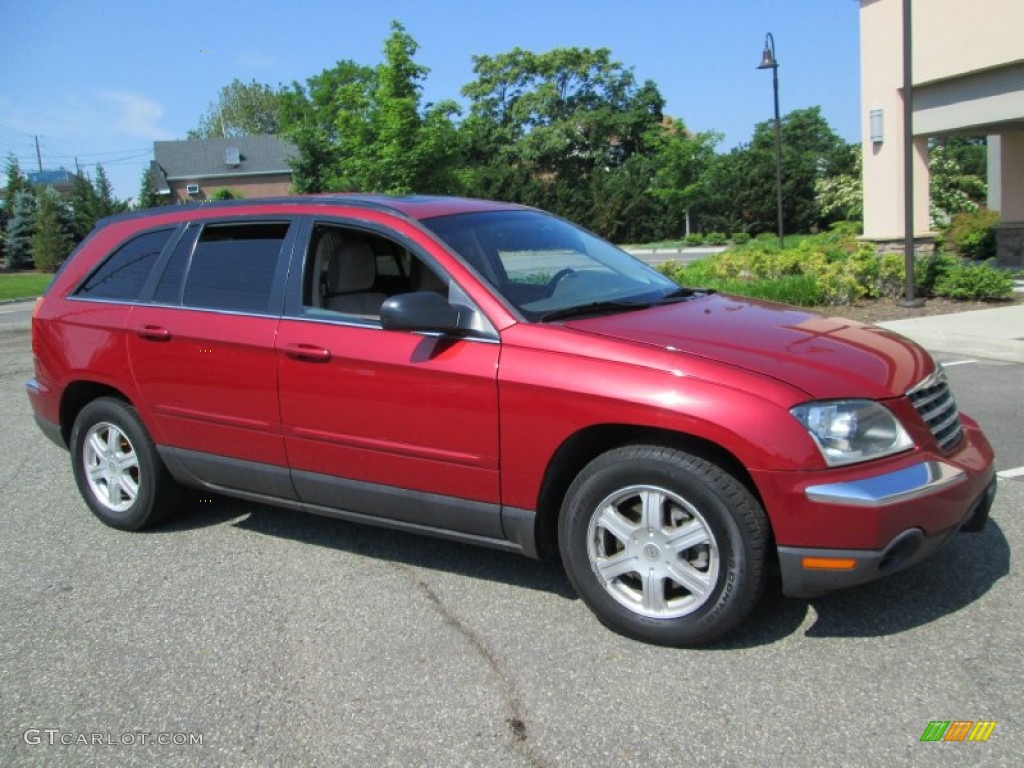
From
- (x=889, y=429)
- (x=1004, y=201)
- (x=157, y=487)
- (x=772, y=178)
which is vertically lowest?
(x=157, y=487)

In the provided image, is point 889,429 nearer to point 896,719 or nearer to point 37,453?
point 896,719

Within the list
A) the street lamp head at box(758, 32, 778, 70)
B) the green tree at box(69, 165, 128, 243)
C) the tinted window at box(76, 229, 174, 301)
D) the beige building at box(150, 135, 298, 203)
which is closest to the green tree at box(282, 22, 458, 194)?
the street lamp head at box(758, 32, 778, 70)

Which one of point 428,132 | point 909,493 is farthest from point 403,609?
point 428,132

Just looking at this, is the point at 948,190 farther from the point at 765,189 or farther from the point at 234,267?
the point at 234,267

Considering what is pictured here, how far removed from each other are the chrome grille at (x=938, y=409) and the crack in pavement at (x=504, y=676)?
183cm

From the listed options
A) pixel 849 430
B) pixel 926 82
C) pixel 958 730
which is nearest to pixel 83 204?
pixel 926 82

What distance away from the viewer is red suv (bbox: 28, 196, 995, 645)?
3223mm

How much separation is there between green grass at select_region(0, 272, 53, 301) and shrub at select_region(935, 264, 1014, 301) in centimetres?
2320

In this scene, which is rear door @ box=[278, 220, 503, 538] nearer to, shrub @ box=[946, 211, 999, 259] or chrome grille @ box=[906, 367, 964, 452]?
chrome grille @ box=[906, 367, 964, 452]

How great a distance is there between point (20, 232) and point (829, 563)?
51.5 metres

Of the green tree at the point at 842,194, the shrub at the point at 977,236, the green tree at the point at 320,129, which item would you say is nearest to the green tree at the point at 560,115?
the green tree at the point at 320,129

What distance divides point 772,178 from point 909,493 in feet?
130

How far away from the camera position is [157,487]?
4914 mm

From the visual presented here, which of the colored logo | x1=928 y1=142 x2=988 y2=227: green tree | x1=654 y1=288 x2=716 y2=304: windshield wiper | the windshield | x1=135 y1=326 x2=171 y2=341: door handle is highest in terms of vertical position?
x1=928 y1=142 x2=988 y2=227: green tree
